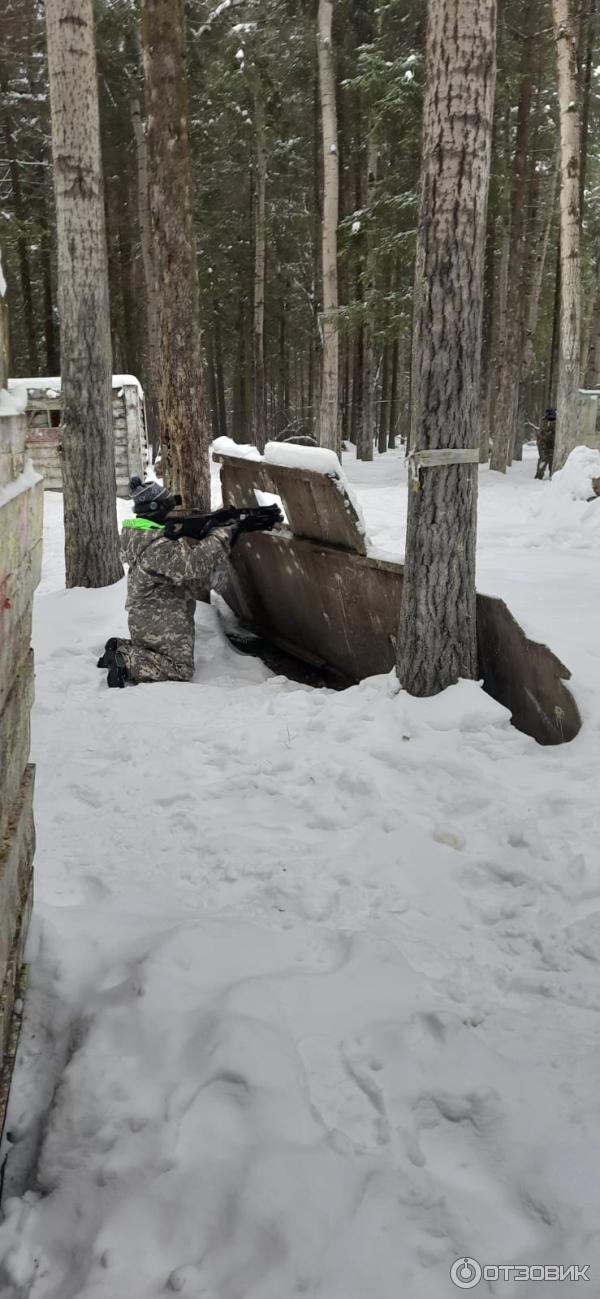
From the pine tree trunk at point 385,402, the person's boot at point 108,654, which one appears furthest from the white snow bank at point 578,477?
the pine tree trunk at point 385,402

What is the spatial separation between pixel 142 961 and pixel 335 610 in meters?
3.66

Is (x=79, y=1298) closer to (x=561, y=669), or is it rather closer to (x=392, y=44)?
(x=561, y=669)

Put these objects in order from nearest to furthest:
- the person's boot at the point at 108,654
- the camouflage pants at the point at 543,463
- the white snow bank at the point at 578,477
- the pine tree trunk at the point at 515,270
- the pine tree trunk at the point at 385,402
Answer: the person's boot at the point at 108,654 < the white snow bank at the point at 578,477 < the pine tree trunk at the point at 515,270 < the camouflage pants at the point at 543,463 < the pine tree trunk at the point at 385,402

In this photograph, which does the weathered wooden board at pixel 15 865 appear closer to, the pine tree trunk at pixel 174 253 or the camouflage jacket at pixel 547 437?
the pine tree trunk at pixel 174 253

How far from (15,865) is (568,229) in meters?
13.0

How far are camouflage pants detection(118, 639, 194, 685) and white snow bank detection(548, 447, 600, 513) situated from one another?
5257 millimetres

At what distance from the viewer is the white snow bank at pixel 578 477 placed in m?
8.95

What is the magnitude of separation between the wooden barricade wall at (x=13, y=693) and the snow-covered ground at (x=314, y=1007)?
35cm

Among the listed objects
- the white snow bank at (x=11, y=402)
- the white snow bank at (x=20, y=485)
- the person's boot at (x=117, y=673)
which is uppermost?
the white snow bank at (x=11, y=402)

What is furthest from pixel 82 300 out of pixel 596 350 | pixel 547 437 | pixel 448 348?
pixel 596 350

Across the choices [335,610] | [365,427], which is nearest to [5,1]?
[365,427]

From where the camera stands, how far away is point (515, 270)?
1516cm

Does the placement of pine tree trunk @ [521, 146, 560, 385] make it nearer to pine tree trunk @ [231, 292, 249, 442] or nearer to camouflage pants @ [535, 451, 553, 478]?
camouflage pants @ [535, 451, 553, 478]

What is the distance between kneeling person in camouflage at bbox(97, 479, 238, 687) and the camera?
5723 mm
